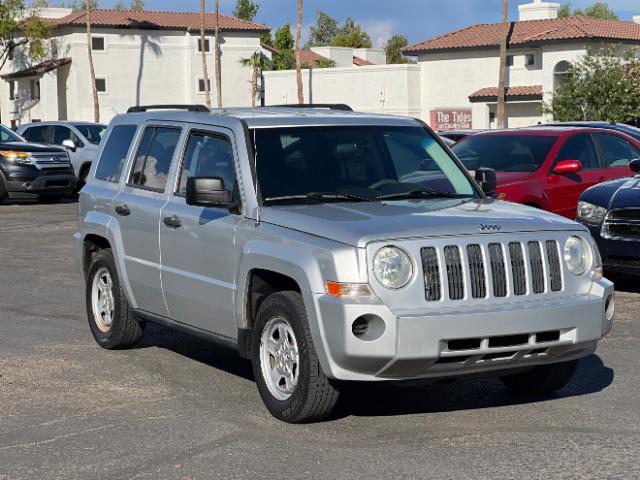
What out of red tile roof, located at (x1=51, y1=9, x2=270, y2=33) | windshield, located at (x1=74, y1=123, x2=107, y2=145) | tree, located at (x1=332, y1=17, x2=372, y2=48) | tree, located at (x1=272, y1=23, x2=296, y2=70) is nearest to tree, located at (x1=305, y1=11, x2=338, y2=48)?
tree, located at (x1=332, y1=17, x2=372, y2=48)

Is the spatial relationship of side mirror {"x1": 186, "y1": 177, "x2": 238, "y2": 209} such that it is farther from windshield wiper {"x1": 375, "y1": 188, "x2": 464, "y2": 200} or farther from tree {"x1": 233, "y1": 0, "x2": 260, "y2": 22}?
tree {"x1": 233, "y1": 0, "x2": 260, "y2": 22}

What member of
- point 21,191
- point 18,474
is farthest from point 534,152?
point 21,191

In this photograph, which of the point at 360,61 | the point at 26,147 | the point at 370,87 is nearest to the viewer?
the point at 26,147

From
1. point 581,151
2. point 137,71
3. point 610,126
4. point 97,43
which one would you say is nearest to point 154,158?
point 581,151

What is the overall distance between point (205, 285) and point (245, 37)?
7966 centimetres

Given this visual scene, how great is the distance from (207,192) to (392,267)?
1.44 m

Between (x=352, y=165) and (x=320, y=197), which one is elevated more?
(x=352, y=165)

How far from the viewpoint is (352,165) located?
808 centimetres

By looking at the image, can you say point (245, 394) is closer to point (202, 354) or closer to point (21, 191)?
point (202, 354)

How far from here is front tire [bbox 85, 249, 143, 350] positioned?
9273mm

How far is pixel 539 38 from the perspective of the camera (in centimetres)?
7162

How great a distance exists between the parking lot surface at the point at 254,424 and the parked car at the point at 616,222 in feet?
7.06

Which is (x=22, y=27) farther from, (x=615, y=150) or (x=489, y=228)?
(x=489, y=228)

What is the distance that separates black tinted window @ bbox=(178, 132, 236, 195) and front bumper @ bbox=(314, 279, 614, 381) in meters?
1.62
